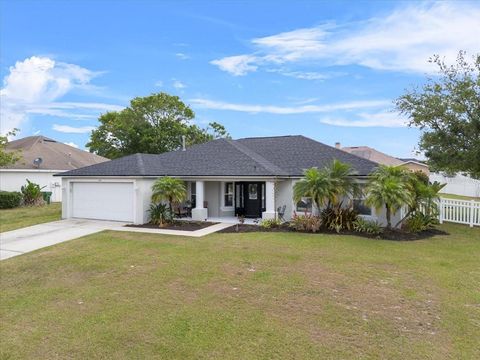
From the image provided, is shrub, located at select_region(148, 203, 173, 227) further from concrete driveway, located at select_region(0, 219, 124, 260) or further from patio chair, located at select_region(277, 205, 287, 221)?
patio chair, located at select_region(277, 205, 287, 221)

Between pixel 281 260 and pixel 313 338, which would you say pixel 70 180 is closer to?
pixel 281 260

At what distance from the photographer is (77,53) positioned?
1977 cm

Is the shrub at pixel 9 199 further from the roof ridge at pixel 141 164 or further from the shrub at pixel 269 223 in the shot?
the shrub at pixel 269 223

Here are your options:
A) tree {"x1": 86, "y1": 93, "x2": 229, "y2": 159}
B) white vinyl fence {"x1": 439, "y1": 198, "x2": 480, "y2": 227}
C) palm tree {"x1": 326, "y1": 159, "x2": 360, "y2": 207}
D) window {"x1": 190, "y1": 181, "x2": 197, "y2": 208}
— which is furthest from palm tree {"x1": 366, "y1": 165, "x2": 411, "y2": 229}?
tree {"x1": 86, "y1": 93, "x2": 229, "y2": 159}

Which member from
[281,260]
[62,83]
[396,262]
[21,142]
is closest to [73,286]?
[281,260]

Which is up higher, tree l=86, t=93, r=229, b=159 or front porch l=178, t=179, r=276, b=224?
tree l=86, t=93, r=229, b=159

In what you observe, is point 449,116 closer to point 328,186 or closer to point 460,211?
point 460,211

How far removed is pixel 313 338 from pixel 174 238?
901cm

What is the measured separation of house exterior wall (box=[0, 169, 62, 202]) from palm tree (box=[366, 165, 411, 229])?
24129mm

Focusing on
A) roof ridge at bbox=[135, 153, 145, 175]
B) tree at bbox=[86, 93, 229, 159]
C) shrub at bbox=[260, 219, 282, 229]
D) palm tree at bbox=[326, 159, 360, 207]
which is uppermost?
tree at bbox=[86, 93, 229, 159]

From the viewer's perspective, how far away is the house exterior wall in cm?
2811

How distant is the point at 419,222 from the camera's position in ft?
49.9

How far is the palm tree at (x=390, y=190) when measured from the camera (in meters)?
13.7

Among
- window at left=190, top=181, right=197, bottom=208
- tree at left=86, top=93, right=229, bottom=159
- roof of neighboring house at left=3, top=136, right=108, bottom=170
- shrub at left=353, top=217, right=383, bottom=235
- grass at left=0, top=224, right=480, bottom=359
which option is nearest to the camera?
grass at left=0, top=224, right=480, bottom=359
